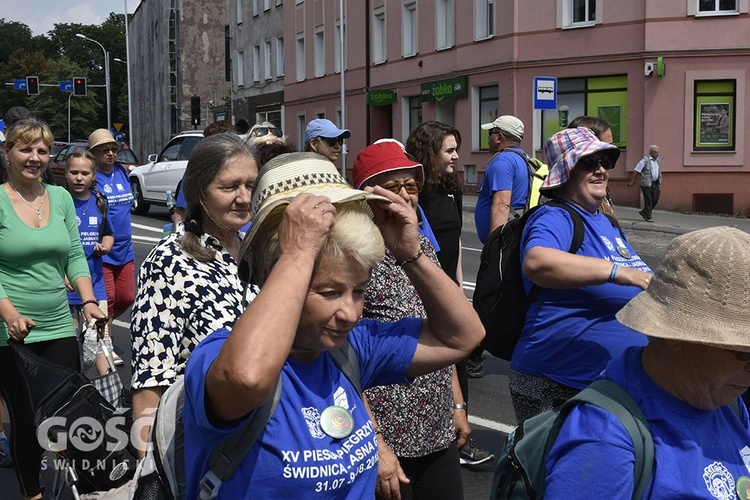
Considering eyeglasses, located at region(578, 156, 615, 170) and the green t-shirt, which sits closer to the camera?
eyeglasses, located at region(578, 156, 615, 170)

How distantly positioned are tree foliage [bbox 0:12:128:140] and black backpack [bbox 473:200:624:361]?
94.8m

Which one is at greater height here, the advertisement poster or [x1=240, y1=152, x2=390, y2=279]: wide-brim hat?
the advertisement poster

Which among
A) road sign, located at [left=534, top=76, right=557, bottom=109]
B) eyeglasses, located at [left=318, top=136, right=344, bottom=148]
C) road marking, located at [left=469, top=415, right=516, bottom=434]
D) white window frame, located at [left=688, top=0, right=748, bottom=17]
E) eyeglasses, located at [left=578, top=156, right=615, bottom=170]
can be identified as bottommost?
road marking, located at [left=469, top=415, right=516, bottom=434]

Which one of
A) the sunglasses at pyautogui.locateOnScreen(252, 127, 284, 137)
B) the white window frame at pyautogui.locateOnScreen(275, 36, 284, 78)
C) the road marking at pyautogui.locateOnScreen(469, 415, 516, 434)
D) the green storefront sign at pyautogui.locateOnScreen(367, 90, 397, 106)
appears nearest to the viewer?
the sunglasses at pyautogui.locateOnScreen(252, 127, 284, 137)

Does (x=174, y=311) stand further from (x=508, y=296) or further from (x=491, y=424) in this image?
(x=491, y=424)

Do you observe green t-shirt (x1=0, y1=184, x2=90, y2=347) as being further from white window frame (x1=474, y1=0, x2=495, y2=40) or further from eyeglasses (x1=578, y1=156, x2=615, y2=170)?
white window frame (x1=474, y1=0, x2=495, y2=40)

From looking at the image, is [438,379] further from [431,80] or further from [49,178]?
[431,80]

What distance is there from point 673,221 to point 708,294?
854 inches

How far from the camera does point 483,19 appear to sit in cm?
3047

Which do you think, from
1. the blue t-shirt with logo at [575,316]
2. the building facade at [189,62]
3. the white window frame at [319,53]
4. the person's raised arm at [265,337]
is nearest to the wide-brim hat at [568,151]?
the blue t-shirt with logo at [575,316]

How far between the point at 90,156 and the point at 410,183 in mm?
4486

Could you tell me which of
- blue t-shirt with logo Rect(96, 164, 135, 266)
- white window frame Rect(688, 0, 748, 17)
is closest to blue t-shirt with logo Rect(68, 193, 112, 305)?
blue t-shirt with logo Rect(96, 164, 135, 266)

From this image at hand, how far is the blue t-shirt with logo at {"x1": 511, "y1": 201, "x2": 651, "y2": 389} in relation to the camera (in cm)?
348

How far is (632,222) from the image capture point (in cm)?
2189
